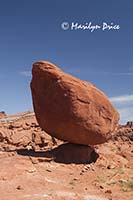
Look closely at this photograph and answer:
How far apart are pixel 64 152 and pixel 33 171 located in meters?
2.94

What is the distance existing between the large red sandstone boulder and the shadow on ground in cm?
37

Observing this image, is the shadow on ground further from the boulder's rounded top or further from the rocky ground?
the boulder's rounded top

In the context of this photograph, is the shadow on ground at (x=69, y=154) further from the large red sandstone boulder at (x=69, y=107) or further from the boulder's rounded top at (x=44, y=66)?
the boulder's rounded top at (x=44, y=66)

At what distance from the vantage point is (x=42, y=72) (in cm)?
1591

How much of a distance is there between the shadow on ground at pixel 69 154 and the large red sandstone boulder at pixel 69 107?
0.37m

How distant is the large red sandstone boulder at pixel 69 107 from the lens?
50.1 feet

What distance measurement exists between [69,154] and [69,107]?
2.14m

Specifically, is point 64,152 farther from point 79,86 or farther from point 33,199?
point 33,199

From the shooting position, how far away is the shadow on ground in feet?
50.1

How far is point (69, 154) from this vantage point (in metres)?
15.7

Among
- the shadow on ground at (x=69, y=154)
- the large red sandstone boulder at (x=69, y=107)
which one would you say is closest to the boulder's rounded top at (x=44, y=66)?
the large red sandstone boulder at (x=69, y=107)

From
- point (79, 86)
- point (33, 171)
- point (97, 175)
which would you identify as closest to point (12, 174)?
point (33, 171)

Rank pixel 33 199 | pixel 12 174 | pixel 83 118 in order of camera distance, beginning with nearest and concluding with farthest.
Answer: pixel 33 199 → pixel 12 174 → pixel 83 118

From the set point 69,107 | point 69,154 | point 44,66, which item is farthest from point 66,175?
point 44,66
